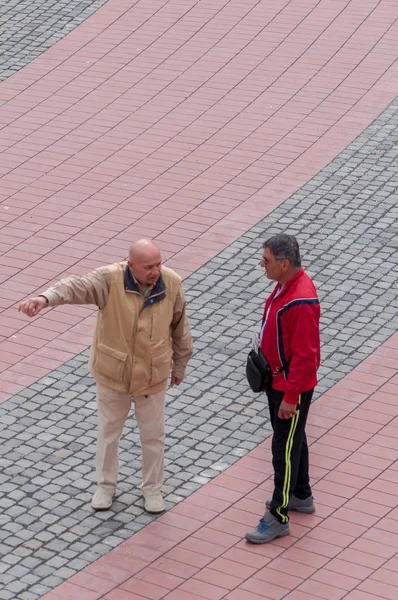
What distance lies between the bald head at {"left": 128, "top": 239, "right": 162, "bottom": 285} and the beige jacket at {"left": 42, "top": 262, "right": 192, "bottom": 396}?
11 cm

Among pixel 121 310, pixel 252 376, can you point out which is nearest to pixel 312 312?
pixel 252 376

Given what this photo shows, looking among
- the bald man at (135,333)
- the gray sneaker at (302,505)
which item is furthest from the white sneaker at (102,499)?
the gray sneaker at (302,505)

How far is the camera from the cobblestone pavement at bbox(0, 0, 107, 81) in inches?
511

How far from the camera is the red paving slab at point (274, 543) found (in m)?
6.06

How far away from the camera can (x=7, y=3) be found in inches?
563

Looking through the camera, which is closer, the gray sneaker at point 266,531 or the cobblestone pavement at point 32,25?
the gray sneaker at point 266,531

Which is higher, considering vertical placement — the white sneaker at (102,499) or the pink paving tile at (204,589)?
the white sneaker at (102,499)

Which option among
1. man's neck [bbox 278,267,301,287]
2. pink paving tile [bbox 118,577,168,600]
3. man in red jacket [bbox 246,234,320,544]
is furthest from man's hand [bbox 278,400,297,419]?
pink paving tile [bbox 118,577,168,600]

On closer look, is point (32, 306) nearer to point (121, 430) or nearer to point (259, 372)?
point (121, 430)

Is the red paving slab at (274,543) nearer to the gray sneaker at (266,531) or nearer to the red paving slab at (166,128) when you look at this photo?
the gray sneaker at (266,531)

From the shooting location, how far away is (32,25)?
1362 cm

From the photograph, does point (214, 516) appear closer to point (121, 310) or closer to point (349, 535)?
point (349, 535)

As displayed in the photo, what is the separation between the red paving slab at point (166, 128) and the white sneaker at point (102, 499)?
1.45m

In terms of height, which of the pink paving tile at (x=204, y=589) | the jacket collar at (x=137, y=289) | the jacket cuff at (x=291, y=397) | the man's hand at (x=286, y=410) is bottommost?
the pink paving tile at (x=204, y=589)
